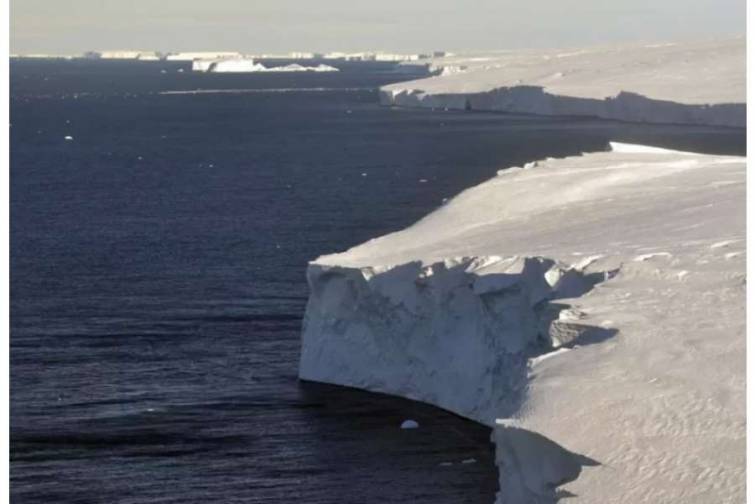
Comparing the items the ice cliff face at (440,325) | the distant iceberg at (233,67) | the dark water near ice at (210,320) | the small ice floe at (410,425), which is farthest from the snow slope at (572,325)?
the distant iceberg at (233,67)

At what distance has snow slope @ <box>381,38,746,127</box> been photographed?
207 feet

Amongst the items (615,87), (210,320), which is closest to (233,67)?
(615,87)

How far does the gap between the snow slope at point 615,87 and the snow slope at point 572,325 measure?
129ft

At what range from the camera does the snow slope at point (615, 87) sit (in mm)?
63031

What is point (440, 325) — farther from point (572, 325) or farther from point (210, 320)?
point (210, 320)

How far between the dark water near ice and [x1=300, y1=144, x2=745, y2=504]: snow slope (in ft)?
2.09

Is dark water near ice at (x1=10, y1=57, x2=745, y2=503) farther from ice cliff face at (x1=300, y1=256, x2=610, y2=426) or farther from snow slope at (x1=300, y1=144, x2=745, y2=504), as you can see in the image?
snow slope at (x1=300, y1=144, x2=745, y2=504)

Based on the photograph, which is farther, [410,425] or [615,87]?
[615,87]

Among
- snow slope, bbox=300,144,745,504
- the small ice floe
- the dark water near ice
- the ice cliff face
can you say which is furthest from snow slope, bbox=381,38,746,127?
the small ice floe

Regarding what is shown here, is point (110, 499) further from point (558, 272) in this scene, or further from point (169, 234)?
point (169, 234)

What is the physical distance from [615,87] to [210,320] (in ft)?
170

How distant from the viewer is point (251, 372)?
19797 millimetres

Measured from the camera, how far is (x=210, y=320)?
74.6 ft

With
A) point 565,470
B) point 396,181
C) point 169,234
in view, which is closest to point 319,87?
point 396,181
